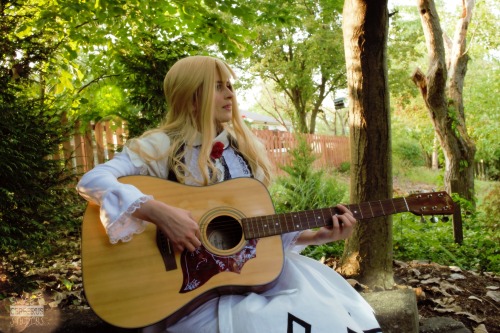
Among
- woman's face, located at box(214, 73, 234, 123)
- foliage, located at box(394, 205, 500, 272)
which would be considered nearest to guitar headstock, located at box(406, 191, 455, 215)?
woman's face, located at box(214, 73, 234, 123)

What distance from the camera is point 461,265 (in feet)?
14.7

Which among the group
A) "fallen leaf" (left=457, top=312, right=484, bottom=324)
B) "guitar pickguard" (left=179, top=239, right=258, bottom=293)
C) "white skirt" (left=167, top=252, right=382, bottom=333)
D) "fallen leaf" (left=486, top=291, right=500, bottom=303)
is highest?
"guitar pickguard" (left=179, top=239, right=258, bottom=293)

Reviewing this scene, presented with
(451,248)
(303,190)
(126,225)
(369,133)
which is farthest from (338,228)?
(303,190)

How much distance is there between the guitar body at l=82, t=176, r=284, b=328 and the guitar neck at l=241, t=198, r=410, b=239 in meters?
0.04

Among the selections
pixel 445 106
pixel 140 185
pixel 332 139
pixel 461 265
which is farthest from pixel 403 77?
pixel 140 185

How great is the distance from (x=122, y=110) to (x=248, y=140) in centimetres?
349

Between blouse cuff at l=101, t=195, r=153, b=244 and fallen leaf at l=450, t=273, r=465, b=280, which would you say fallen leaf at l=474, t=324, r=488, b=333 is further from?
blouse cuff at l=101, t=195, r=153, b=244

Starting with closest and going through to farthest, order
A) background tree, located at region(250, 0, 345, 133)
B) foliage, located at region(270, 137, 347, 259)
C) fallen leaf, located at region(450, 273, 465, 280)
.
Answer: fallen leaf, located at region(450, 273, 465, 280), foliage, located at region(270, 137, 347, 259), background tree, located at region(250, 0, 345, 133)

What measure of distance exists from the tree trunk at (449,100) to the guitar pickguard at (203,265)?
596 centimetres

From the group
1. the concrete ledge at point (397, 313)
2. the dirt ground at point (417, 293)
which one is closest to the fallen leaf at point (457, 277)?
the dirt ground at point (417, 293)

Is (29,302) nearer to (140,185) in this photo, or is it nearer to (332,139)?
(140,185)

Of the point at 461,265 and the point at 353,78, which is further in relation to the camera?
the point at 461,265

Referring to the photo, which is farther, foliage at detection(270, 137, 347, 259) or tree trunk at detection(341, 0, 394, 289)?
foliage at detection(270, 137, 347, 259)

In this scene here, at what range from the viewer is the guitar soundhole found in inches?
77.0
